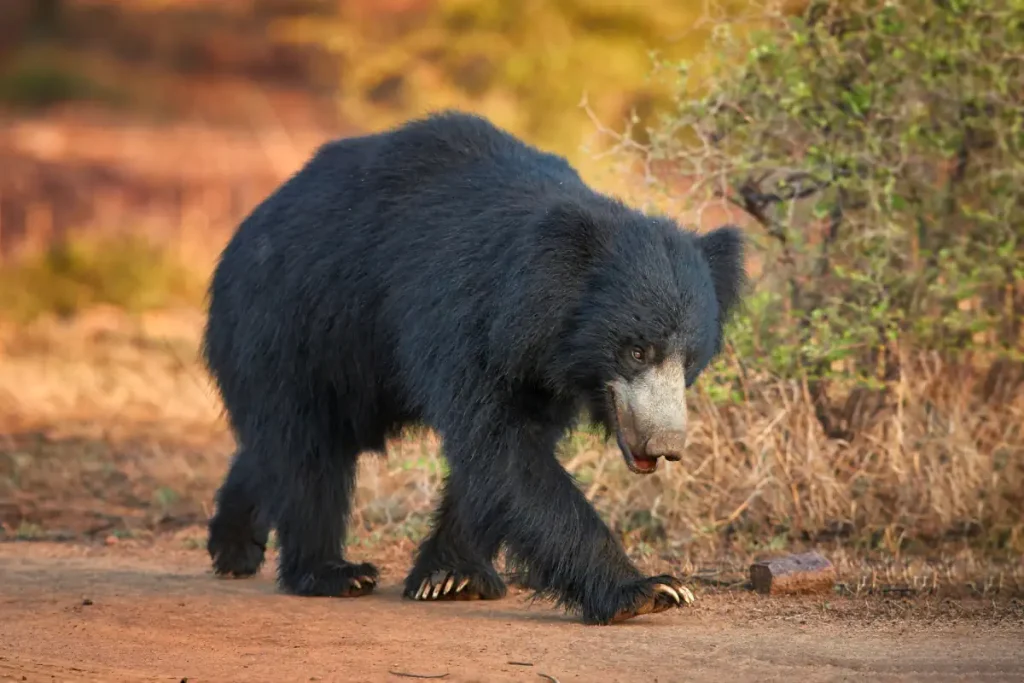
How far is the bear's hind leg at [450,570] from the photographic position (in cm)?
532

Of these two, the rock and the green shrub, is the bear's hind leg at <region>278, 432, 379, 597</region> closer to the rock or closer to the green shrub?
the rock

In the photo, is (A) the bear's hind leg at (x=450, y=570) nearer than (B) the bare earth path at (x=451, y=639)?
No

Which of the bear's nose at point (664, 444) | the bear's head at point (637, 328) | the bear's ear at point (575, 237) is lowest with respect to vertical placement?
the bear's nose at point (664, 444)

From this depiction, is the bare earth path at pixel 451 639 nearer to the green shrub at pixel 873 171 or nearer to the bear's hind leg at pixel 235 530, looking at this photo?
the bear's hind leg at pixel 235 530

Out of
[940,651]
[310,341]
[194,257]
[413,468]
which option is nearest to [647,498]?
[413,468]

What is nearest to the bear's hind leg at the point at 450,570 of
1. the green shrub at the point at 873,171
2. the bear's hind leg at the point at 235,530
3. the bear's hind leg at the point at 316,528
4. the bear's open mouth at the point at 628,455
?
the bear's hind leg at the point at 316,528

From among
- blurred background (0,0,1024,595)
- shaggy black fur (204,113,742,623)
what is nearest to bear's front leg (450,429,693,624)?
shaggy black fur (204,113,742,623)

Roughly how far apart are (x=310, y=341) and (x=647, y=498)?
1768 millimetres

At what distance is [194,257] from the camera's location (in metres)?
15.9

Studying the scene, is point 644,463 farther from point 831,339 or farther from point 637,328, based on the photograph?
point 831,339

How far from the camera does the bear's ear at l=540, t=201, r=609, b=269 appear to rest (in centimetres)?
459

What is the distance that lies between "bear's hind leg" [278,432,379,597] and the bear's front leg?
807 mm

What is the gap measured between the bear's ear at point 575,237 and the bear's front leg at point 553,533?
0.56m

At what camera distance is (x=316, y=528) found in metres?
5.44
